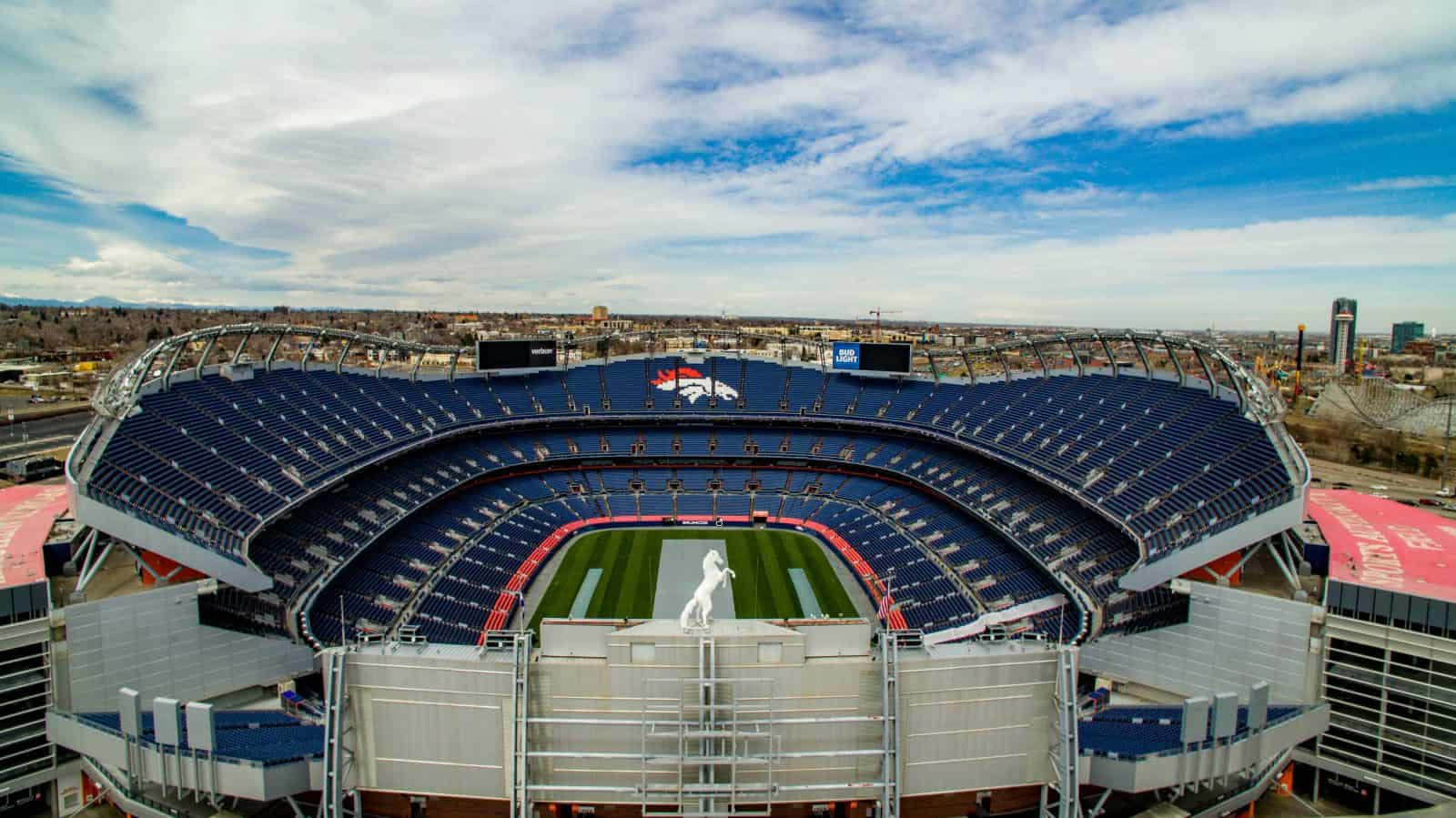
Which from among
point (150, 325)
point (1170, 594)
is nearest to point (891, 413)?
point (1170, 594)

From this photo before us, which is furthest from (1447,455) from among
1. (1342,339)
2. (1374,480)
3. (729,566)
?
(1342,339)

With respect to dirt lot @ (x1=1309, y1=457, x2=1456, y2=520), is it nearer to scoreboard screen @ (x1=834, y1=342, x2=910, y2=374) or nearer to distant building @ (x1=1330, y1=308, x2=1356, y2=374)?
scoreboard screen @ (x1=834, y1=342, x2=910, y2=374)

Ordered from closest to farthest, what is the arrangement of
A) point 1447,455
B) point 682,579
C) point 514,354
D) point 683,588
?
point 683,588, point 682,579, point 1447,455, point 514,354

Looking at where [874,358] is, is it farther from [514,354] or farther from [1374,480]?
[1374,480]

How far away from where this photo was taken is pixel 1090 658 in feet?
96.0

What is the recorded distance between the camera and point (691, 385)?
69.9 m

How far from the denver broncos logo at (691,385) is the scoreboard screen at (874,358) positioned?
36.2 feet

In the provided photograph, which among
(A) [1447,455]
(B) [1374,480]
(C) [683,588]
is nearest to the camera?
(C) [683,588]

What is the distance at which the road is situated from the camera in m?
66.1

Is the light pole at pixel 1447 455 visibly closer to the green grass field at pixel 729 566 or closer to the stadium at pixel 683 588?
the stadium at pixel 683 588

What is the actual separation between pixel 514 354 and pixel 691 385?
17.2 metres

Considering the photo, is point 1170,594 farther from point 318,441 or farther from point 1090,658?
point 318,441

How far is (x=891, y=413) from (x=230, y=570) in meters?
49.4

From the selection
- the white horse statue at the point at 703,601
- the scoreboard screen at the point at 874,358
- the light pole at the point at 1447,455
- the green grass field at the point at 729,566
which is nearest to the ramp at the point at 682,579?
the green grass field at the point at 729,566
